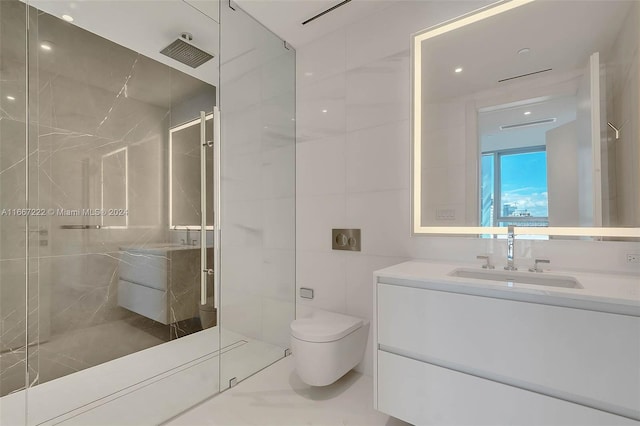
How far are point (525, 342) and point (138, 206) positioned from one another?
207cm

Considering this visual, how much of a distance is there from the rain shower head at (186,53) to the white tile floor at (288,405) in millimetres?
2135

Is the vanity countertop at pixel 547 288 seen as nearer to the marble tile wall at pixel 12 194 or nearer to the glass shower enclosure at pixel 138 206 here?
the glass shower enclosure at pixel 138 206

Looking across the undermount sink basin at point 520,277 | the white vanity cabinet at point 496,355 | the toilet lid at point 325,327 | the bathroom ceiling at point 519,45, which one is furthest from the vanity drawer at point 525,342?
the bathroom ceiling at point 519,45

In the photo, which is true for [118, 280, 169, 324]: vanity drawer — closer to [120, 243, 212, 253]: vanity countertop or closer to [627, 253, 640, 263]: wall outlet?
[120, 243, 212, 253]: vanity countertop

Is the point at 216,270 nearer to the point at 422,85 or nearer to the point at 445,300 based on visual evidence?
the point at 445,300

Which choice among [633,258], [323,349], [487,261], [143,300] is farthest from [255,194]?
[633,258]

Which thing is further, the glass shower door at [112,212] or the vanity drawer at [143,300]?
the vanity drawer at [143,300]

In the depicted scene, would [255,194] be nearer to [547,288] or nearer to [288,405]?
[288,405]

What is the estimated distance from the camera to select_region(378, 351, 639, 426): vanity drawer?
3.36 feet

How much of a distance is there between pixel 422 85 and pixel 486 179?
70 centimetres

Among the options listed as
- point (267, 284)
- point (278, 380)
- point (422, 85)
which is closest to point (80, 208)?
point (267, 284)

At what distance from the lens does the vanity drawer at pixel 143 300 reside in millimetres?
1712

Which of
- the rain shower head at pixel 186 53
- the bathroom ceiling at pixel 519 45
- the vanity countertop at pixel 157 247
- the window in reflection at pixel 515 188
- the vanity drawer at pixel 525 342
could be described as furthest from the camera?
the rain shower head at pixel 186 53

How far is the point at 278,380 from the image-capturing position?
1.91 meters
